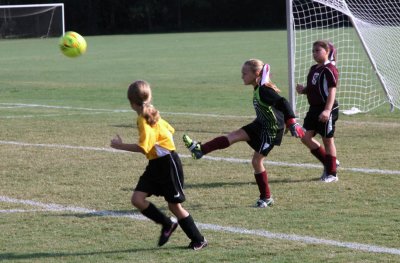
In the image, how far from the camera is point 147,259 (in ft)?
20.9

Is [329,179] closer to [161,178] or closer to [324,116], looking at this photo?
[324,116]

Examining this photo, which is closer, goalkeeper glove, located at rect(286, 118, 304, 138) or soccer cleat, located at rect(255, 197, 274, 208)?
soccer cleat, located at rect(255, 197, 274, 208)

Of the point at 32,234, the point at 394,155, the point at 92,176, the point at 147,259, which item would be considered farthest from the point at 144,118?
the point at 394,155

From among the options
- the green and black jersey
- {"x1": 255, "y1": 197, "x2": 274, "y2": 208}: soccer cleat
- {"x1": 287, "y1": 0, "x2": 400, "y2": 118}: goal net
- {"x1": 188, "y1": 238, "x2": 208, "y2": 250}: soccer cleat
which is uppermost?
the green and black jersey

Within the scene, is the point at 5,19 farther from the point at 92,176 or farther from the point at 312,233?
the point at 312,233

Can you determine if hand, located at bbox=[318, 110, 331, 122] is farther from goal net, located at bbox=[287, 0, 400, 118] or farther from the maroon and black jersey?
goal net, located at bbox=[287, 0, 400, 118]

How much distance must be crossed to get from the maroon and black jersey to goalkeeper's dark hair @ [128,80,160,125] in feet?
12.1

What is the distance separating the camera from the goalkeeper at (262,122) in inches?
327

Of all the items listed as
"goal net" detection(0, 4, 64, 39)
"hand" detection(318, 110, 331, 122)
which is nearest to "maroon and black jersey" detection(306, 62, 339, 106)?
Result: "hand" detection(318, 110, 331, 122)

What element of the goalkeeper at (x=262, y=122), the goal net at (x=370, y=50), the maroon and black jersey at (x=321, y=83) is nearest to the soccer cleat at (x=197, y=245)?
the goalkeeper at (x=262, y=122)

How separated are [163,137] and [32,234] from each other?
57.2 inches

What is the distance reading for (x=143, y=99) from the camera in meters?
6.48

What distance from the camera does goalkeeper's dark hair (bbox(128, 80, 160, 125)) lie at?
645 centimetres

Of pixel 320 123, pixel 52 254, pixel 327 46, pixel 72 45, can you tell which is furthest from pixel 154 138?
pixel 72 45
